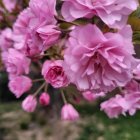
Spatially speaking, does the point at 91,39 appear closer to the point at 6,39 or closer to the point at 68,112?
the point at 68,112

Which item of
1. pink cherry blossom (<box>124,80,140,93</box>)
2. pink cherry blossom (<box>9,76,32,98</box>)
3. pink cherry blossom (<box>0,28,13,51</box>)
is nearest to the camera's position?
pink cherry blossom (<box>124,80,140,93</box>)

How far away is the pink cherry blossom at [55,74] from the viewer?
131 centimetres

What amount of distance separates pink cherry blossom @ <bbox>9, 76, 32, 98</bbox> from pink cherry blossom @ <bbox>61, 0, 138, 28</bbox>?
0.62 metres

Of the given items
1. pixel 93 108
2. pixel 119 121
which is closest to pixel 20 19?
pixel 119 121

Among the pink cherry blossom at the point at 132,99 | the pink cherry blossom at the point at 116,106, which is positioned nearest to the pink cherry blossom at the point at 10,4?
the pink cherry blossom at the point at 116,106

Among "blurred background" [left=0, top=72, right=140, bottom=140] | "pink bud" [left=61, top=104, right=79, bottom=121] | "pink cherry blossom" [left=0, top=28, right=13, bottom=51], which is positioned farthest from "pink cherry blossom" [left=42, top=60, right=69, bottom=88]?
"blurred background" [left=0, top=72, right=140, bottom=140]

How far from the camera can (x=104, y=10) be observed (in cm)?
114

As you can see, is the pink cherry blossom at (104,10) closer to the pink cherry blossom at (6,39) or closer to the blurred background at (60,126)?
the pink cherry blossom at (6,39)

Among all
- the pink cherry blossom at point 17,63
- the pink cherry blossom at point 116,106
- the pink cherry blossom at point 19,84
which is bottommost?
the pink cherry blossom at point 116,106

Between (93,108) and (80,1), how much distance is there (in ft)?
22.8

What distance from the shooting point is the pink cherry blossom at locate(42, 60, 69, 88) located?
1.31m

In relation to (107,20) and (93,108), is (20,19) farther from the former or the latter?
(93,108)

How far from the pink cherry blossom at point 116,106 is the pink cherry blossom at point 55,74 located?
0.97ft

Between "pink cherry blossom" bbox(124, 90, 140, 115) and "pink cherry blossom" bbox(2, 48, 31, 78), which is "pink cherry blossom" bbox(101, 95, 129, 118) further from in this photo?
"pink cherry blossom" bbox(2, 48, 31, 78)
